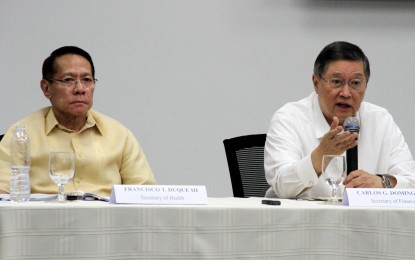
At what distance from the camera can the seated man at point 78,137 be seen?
10.2ft

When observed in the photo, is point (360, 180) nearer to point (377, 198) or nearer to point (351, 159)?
point (351, 159)

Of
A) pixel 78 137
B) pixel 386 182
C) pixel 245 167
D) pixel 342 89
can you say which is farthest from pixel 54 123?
pixel 386 182

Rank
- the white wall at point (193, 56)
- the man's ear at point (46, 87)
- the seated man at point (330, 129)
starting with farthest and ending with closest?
the white wall at point (193, 56) → the man's ear at point (46, 87) → the seated man at point (330, 129)

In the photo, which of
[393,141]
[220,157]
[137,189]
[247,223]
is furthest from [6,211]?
[220,157]

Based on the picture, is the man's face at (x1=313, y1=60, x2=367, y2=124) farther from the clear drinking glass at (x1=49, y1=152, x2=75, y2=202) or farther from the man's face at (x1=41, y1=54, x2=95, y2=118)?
the clear drinking glass at (x1=49, y1=152, x2=75, y2=202)

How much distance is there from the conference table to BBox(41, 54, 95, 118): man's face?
1013mm

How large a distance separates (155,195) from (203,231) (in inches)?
7.0

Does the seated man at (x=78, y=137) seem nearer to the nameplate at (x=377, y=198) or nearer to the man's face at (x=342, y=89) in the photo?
the man's face at (x=342, y=89)

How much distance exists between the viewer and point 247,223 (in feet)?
7.29

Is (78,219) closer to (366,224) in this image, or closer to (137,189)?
(137,189)

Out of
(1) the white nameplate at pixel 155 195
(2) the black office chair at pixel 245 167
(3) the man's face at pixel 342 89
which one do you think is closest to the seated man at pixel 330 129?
(3) the man's face at pixel 342 89

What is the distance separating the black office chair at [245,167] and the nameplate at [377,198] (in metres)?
1.00

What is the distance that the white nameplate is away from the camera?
2223mm

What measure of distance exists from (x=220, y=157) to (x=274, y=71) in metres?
0.60
